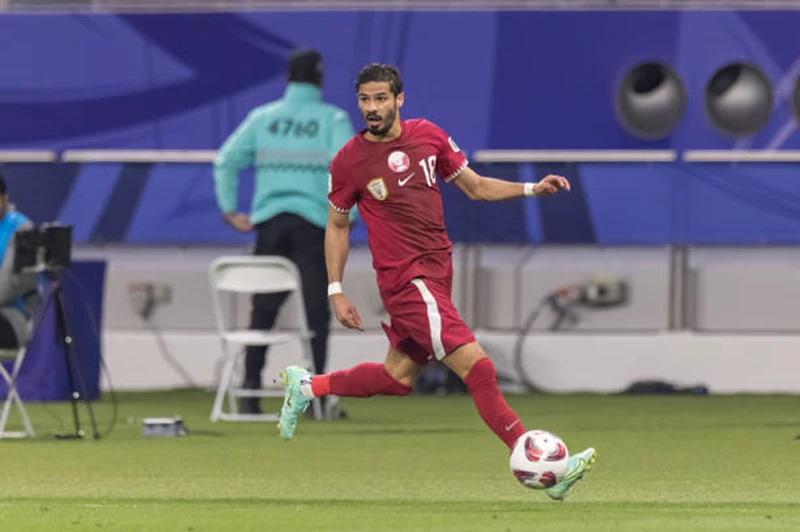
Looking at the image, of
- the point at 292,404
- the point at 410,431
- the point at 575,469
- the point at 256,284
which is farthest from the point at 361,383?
the point at 256,284

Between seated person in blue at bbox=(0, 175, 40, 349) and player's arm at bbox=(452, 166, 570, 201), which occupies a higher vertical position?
player's arm at bbox=(452, 166, 570, 201)

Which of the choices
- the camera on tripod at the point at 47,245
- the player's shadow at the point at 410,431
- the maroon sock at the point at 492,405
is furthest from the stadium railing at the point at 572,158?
the maroon sock at the point at 492,405

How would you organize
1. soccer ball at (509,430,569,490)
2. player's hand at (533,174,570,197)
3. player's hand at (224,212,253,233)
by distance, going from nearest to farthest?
soccer ball at (509,430,569,490) < player's hand at (533,174,570,197) < player's hand at (224,212,253,233)

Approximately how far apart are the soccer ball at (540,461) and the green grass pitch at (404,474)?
125 mm

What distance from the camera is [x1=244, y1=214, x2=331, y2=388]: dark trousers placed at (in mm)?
13672

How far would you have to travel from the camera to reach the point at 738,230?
54.5ft

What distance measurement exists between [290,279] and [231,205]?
A: 0.86 metres

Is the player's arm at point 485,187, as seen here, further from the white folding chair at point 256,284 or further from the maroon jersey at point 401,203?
the white folding chair at point 256,284

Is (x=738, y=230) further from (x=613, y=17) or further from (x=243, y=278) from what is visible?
(x=243, y=278)

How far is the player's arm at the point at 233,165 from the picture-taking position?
546 inches

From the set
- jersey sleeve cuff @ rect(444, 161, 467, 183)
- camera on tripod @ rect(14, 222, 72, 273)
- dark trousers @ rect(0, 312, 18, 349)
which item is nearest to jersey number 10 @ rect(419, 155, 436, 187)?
jersey sleeve cuff @ rect(444, 161, 467, 183)

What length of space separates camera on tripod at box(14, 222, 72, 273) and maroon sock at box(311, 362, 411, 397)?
310 cm

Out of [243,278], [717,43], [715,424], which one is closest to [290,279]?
[243,278]

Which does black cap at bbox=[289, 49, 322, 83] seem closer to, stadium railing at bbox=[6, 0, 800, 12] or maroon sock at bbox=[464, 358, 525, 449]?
stadium railing at bbox=[6, 0, 800, 12]
